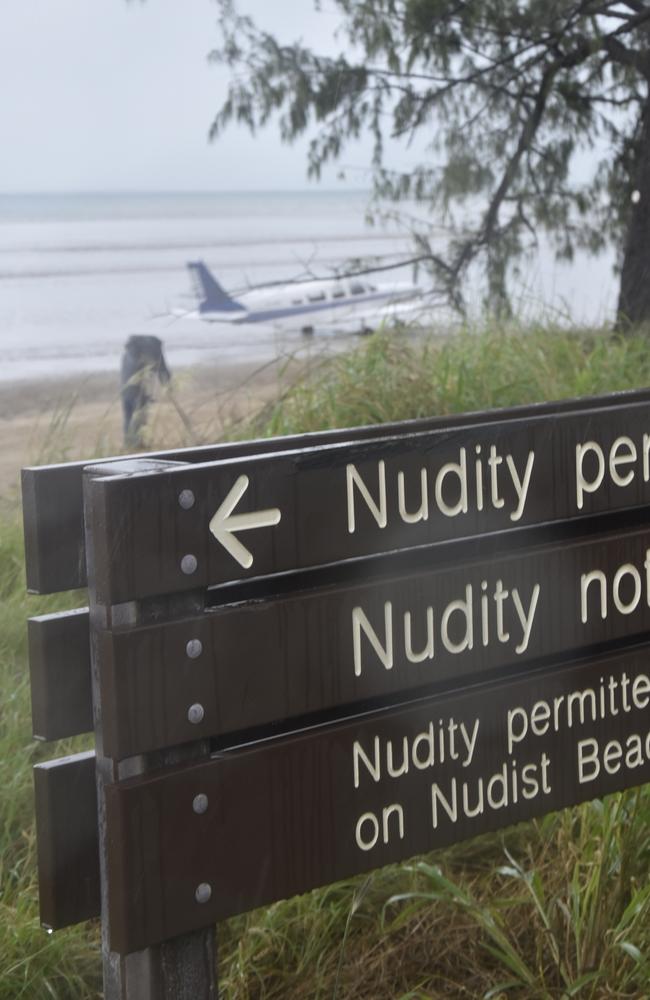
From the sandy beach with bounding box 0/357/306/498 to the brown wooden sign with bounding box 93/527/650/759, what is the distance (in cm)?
236

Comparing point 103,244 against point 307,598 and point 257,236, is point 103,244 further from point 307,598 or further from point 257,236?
point 307,598

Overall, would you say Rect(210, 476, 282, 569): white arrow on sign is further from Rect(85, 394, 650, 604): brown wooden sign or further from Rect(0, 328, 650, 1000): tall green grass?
Rect(0, 328, 650, 1000): tall green grass

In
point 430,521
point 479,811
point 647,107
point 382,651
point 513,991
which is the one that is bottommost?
point 513,991

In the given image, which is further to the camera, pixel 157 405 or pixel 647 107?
pixel 647 107

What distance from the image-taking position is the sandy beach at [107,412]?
4137 mm

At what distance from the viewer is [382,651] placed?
151 cm

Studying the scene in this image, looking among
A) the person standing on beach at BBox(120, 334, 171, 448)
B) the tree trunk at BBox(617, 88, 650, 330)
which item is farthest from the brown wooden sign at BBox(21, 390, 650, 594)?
the tree trunk at BBox(617, 88, 650, 330)

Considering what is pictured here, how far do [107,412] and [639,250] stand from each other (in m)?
3.22

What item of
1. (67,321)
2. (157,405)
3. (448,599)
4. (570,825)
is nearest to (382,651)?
(448,599)

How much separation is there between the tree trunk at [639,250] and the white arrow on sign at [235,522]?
487 centimetres

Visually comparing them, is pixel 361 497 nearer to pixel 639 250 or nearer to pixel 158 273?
pixel 639 250

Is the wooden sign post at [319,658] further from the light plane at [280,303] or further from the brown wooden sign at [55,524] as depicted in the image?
the light plane at [280,303]

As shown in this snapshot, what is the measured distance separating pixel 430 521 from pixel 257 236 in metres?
55.8

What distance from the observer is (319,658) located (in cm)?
146
